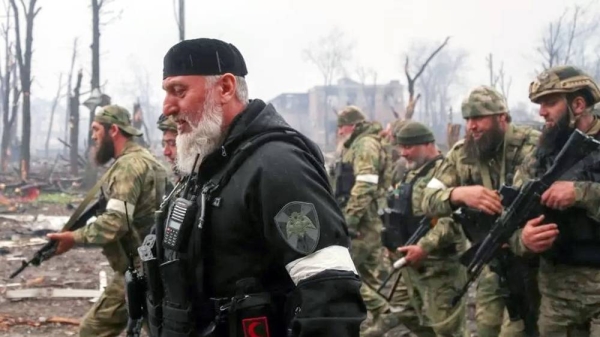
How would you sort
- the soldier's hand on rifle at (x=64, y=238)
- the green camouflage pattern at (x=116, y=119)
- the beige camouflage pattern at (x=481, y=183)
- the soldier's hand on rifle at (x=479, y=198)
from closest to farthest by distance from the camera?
the soldier's hand on rifle at (x=479, y=198)
the beige camouflage pattern at (x=481, y=183)
the soldier's hand on rifle at (x=64, y=238)
the green camouflage pattern at (x=116, y=119)

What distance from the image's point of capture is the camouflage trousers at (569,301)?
3.82 m

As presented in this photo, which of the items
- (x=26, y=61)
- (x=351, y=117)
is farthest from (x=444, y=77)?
(x=351, y=117)

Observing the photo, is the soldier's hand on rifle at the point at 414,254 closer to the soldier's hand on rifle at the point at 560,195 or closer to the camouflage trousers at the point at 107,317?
the soldier's hand on rifle at the point at 560,195

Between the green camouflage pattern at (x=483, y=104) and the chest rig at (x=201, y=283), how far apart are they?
2666mm

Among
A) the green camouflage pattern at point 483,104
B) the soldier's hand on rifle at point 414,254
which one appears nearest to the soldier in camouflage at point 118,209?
the soldier's hand on rifle at point 414,254

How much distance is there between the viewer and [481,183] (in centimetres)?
483

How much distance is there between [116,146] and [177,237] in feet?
10.3

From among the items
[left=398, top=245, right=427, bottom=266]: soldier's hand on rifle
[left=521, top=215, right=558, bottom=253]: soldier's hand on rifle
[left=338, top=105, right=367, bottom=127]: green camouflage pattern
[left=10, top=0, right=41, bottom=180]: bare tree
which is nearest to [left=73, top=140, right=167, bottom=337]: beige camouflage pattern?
[left=398, top=245, right=427, bottom=266]: soldier's hand on rifle

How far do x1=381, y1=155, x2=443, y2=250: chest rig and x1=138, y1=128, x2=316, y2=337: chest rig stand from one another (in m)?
3.64

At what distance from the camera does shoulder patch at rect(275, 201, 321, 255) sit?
2.18 meters

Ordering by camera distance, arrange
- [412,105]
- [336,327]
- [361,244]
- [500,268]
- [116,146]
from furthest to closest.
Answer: [412,105] → [361,244] → [116,146] → [500,268] → [336,327]

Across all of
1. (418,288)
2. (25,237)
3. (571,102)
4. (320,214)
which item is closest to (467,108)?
(571,102)

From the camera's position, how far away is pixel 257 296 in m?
2.27

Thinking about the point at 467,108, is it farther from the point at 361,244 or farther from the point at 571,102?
the point at 361,244
